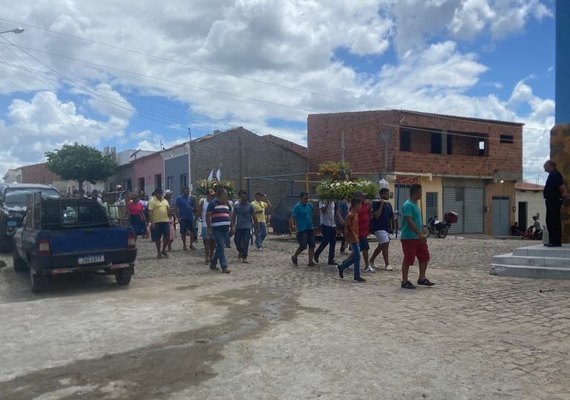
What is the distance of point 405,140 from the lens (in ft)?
100

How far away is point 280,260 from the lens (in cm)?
1318

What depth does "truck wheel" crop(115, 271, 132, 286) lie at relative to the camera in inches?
369

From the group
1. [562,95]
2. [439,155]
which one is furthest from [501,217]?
[562,95]

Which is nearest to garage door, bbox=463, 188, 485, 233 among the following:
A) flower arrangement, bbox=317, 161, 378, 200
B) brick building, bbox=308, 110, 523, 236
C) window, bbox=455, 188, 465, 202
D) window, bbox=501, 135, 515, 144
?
brick building, bbox=308, 110, 523, 236

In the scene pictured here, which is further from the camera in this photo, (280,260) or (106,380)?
(280,260)

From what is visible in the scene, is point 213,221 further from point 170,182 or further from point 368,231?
point 170,182

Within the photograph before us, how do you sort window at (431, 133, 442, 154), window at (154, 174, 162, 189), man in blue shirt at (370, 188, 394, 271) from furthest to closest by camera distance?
window at (154, 174, 162, 189)
window at (431, 133, 442, 154)
man in blue shirt at (370, 188, 394, 271)

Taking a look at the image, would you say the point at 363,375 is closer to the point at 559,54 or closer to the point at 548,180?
the point at 548,180

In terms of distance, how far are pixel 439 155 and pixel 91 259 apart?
83.3 ft

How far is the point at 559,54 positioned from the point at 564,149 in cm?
217

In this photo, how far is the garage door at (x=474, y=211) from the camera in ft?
105

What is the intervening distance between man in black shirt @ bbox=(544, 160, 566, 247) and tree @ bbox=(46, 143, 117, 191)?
35.4 meters

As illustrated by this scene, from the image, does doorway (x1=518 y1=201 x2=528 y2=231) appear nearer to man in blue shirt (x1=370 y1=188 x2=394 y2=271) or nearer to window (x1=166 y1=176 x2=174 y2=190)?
window (x1=166 y1=176 x2=174 y2=190)

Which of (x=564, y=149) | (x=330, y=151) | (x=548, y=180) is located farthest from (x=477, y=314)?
(x=330, y=151)
